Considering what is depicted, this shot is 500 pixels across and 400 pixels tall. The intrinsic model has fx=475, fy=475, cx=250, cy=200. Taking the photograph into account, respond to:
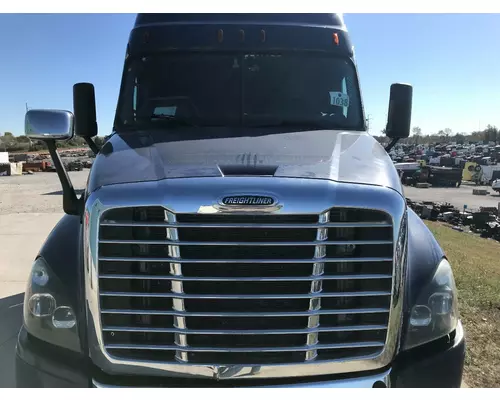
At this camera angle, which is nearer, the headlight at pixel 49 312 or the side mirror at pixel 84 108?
the headlight at pixel 49 312

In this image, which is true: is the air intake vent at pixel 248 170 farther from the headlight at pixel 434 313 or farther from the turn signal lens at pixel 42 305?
the turn signal lens at pixel 42 305

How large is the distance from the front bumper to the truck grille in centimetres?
13

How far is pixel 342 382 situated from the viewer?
2486 millimetres

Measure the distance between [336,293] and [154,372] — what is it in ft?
3.39

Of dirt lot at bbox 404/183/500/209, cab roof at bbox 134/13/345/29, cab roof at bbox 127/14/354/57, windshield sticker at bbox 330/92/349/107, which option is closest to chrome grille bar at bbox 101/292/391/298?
windshield sticker at bbox 330/92/349/107

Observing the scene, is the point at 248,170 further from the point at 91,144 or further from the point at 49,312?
the point at 91,144

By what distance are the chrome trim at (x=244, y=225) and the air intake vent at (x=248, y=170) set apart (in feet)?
0.24

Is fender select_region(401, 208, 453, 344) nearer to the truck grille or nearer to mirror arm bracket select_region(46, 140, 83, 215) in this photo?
the truck grille

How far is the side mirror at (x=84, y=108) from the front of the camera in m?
4.11

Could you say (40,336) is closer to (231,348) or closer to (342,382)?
(231,348)

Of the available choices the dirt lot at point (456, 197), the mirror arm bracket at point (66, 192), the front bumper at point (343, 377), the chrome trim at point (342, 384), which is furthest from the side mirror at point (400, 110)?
the dirt lot at point (456, 197)

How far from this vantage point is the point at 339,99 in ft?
13.0

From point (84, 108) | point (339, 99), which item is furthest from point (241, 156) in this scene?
point (84, 108)

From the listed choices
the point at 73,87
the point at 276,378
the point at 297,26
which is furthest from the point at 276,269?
the point at 73,87
